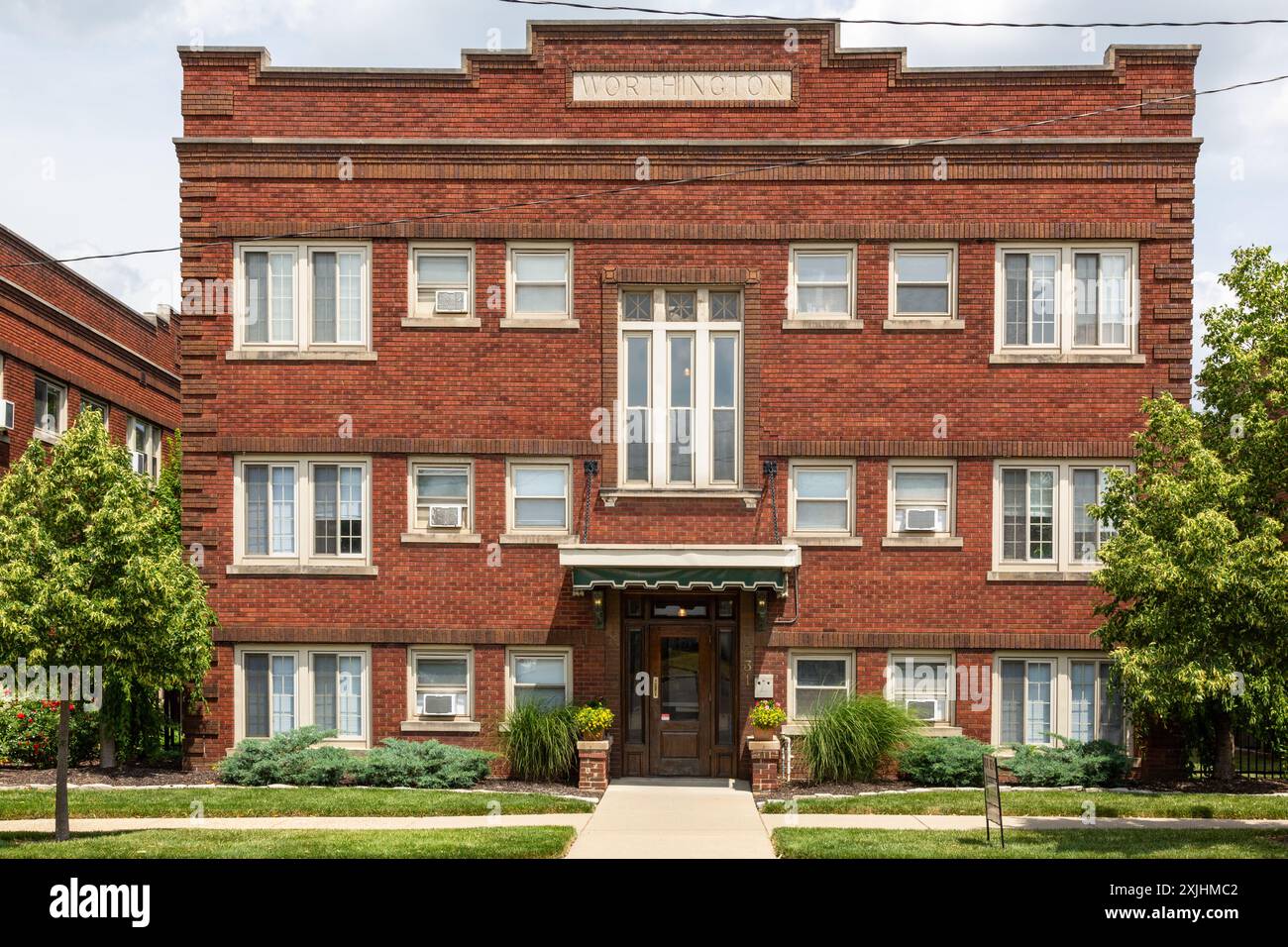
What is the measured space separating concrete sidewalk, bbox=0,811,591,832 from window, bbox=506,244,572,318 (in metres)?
7.43

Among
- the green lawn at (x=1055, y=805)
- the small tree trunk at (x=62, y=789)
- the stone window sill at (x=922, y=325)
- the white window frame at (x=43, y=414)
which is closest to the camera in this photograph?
the small tree trunk at (x=62, y=789)

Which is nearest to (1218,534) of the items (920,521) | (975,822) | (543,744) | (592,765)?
(975,822)

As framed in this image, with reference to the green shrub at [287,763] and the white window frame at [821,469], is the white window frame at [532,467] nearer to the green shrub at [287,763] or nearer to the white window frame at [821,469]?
the white window frame at [821,469]

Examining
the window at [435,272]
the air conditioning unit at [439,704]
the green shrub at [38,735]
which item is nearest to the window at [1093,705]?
the air conditioning unit at [439,704]

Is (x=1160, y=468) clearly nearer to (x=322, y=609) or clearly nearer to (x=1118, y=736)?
(x=1118, y=736)

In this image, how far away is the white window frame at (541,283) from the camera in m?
18.7

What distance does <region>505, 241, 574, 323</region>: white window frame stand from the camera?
18656 millimetres

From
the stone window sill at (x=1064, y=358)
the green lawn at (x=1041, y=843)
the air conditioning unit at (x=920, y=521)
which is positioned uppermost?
the stone window sill at (x=1064, y=358)

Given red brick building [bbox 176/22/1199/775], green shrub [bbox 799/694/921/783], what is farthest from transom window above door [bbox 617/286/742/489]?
green shrub [bbox 799/694/921/783]

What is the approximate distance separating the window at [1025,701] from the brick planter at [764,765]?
3.71 meters

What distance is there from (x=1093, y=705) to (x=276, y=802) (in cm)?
1160

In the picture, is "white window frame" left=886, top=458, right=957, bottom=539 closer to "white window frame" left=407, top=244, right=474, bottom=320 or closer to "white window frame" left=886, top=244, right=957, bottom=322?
"white window frame" left=886, top=244, right=957, bottom=322

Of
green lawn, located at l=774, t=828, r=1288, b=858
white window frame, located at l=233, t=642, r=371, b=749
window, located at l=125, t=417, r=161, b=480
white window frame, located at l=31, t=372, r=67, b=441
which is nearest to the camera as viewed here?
green lawn, located at l=774, t=828, r=1288, b=858

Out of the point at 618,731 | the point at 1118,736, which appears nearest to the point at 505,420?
the point at 618,731
